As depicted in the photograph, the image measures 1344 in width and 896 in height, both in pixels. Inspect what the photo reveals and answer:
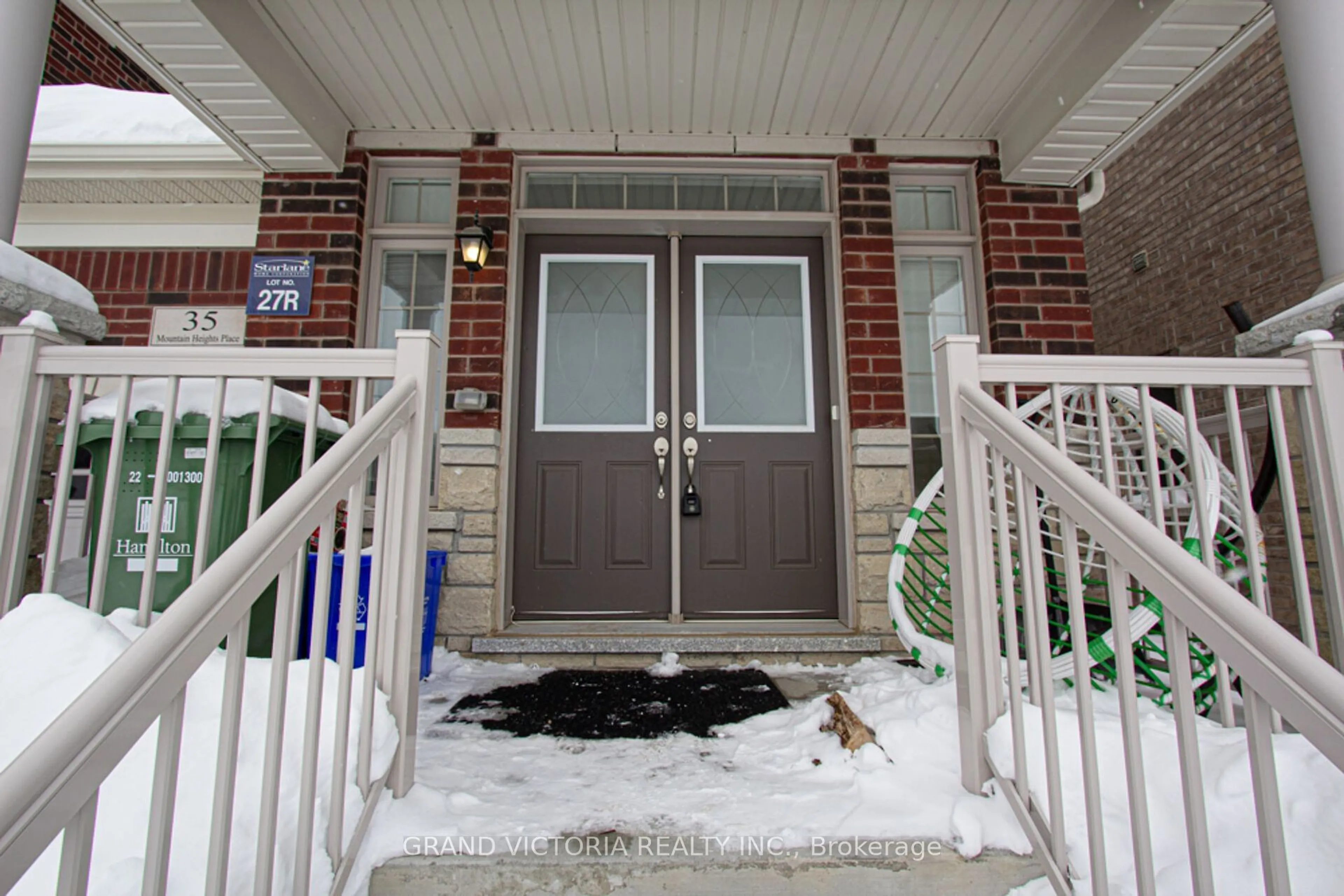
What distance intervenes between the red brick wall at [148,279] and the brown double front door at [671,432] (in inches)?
66.1

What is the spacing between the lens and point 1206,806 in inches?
48.3

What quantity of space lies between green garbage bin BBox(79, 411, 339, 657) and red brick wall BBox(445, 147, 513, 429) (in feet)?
3.70

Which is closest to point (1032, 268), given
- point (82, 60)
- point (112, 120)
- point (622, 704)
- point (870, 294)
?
point (870, 294)

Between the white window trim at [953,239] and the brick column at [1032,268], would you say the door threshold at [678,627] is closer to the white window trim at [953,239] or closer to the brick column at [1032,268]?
the white window trim at [953,239]

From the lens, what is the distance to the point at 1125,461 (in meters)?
2.53

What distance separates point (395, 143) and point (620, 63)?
1.27 meters

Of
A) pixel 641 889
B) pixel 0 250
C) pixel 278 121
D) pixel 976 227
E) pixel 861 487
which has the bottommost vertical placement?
pixel 641 889

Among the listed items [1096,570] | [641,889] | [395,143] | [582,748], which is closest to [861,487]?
[1096,570]

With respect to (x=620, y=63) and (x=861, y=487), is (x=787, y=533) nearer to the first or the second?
(x=861, y=487)

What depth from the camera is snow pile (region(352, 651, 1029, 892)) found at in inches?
51.6

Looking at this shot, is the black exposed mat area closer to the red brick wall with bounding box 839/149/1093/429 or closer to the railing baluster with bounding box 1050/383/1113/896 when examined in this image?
the railing baluster with bounding box 1050/383/1113/896

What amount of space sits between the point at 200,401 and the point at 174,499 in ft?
0.93

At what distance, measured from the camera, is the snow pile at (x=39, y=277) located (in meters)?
1.56

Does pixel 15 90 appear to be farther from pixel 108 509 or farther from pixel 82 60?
pixel 82 60
